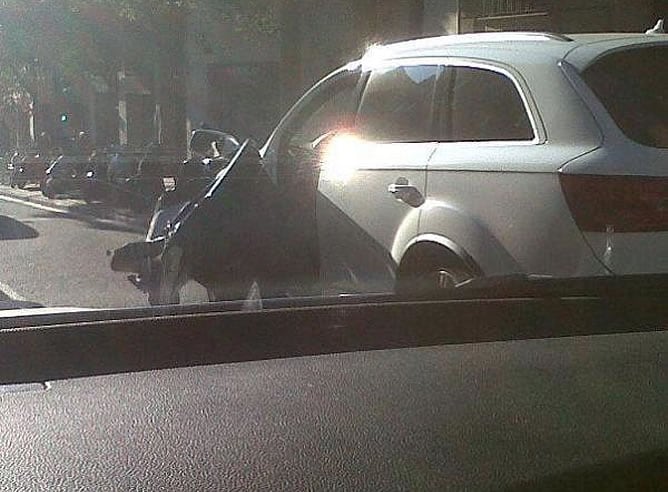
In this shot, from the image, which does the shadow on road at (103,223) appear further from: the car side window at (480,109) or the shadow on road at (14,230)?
the car side window at (480,109)

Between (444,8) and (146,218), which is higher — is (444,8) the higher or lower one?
the higher one

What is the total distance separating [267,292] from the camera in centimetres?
421

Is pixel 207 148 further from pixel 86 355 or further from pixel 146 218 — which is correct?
pixel 86 355

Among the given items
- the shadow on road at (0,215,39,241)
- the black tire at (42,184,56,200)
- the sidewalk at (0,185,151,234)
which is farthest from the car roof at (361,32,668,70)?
the shadow on road at (0,215,39,241)

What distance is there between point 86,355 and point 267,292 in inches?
72.7

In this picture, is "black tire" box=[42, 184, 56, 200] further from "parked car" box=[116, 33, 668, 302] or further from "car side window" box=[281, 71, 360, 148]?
"car side window" box=[281, 71, 360, 148]

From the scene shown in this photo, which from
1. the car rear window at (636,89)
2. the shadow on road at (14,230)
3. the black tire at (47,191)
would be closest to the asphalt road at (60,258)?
the shadow on road at (14,230)

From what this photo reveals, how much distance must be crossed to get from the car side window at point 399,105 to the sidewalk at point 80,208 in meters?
2.17

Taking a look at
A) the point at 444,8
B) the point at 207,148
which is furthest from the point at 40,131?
the point at 444,8

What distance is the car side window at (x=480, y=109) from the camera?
4.13 meters

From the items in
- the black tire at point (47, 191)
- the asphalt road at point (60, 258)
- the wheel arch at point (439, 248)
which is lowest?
the asphalt road at point (60, 258)

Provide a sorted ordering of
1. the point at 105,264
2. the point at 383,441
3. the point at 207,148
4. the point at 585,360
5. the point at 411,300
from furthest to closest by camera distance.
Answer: the point at 105,264, the point at 207,148, the point at 411,300, the point at 585,360, the point at 383,441

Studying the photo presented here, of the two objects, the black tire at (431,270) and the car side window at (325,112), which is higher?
the car side window at (325,112)

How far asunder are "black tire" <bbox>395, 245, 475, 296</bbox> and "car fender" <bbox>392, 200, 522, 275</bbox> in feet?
0.09
